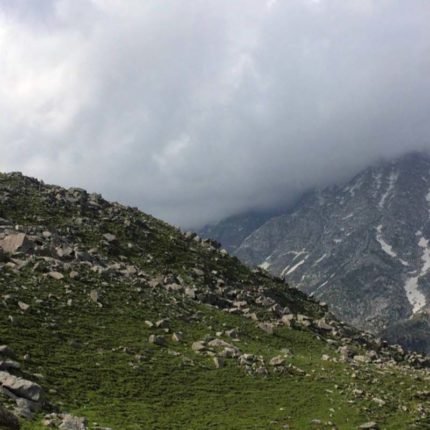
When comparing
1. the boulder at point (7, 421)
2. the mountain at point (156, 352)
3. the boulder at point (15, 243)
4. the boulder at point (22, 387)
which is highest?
the boulder at point (15, 243)

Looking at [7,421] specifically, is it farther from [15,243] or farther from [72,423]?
[15,243]

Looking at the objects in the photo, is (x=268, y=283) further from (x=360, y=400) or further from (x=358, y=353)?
(x=360, y=400)

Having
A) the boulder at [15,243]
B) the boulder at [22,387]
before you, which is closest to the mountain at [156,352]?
the boulder at [22,387]

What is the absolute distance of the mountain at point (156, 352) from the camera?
33.4m

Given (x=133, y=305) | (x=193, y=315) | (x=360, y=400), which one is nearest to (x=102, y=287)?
(x=133, y=305)

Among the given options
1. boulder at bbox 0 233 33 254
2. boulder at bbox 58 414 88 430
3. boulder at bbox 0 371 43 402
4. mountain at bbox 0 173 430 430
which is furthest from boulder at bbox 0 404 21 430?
boulder at bbox 0 233 33 254

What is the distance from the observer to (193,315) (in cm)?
5791

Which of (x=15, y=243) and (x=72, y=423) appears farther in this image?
(x=15, y=243)

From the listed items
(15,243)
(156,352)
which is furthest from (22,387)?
(15,243)

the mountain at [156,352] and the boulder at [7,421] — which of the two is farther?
the mountain at [156,352]

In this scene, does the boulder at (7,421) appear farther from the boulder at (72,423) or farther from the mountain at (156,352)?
the boulder at (72,423)

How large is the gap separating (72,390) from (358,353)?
128 feet

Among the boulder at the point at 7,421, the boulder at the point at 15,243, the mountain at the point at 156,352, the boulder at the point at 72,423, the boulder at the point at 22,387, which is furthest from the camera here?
the boulder at the point at 15,243

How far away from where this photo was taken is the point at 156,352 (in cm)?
4428
